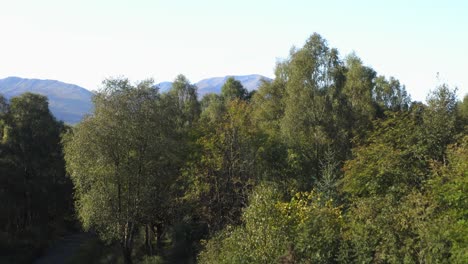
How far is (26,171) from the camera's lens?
44.3 m

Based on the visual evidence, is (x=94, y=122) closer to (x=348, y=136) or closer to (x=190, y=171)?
(x=190, y=171)

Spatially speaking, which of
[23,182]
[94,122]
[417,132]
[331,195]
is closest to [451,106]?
[417,132]

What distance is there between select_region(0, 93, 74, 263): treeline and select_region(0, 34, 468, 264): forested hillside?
0.16 meters

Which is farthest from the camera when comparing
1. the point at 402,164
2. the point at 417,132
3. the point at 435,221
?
the point at 417,132

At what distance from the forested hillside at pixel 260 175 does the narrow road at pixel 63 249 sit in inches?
77.6

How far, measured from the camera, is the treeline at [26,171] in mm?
42125

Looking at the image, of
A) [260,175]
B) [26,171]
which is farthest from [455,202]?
[26,171]

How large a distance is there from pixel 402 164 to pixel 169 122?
1722cm

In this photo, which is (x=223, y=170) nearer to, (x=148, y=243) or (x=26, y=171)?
(x=148, y=243)

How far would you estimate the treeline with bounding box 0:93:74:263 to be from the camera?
4212 centimetres

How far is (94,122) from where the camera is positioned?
32.5 m

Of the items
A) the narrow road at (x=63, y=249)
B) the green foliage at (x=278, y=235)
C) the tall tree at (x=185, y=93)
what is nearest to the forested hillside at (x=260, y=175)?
the green foliage at (x=278, y=235)

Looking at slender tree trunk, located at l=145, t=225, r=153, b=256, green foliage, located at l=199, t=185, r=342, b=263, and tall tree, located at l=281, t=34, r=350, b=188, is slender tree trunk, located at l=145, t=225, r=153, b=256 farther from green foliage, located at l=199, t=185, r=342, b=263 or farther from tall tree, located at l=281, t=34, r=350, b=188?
green foliage, located at l=199, t=185, r=342, b=263

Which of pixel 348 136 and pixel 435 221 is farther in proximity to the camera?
pixel 348 136
